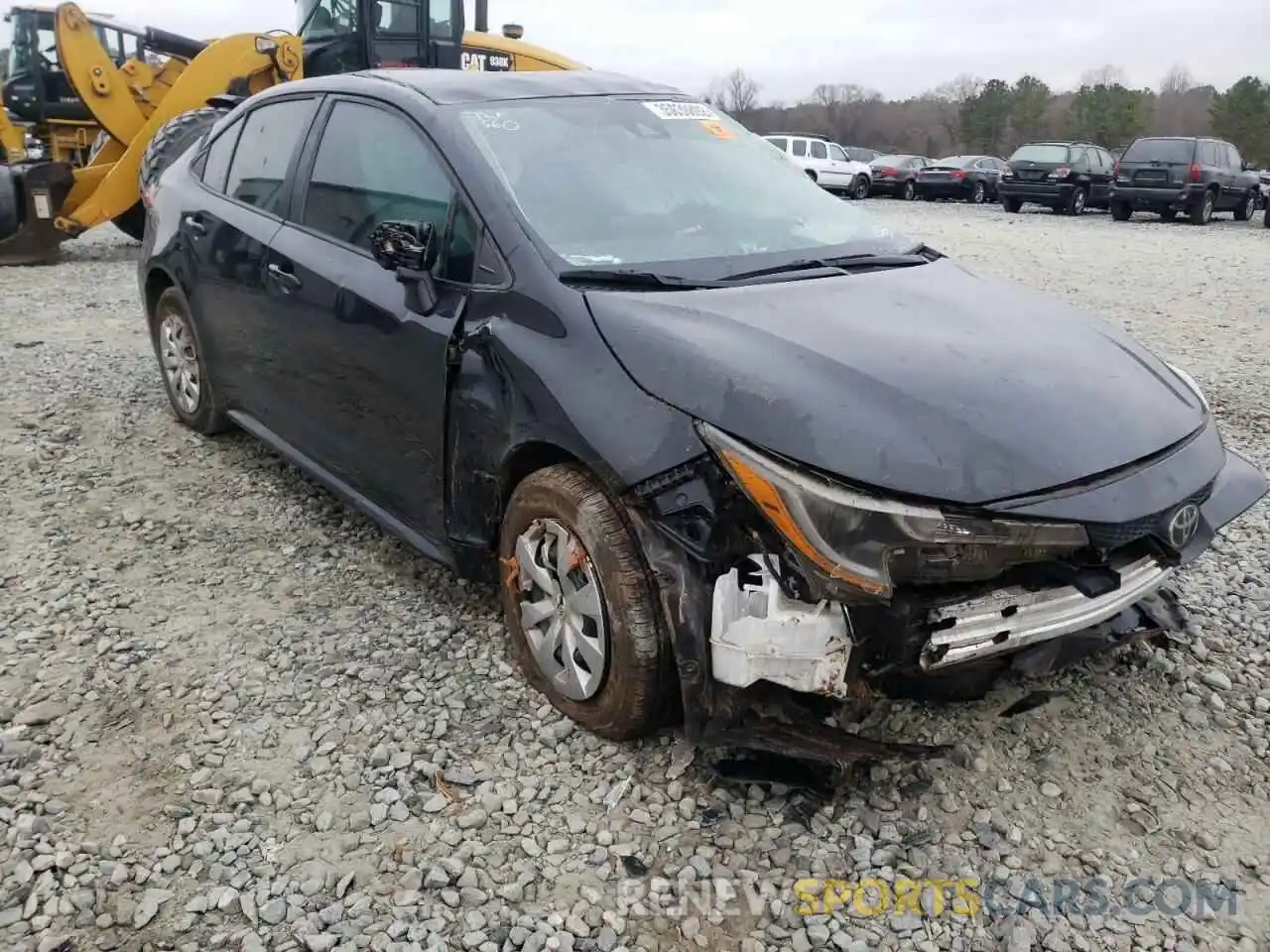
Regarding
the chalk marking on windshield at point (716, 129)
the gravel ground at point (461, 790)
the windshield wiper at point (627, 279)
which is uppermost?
the chalk marking on windshield at point (716, 129)

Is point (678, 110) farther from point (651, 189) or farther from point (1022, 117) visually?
A: point (1022, 117)

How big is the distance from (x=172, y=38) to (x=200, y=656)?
34.3 ft

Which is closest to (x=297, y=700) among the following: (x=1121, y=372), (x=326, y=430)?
(x=326, y=430)

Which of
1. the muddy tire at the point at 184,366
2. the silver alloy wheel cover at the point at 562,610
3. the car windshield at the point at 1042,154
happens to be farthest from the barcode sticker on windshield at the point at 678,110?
the car windshield at the point at 1042,154

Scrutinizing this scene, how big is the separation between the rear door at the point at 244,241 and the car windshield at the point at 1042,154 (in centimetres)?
2116

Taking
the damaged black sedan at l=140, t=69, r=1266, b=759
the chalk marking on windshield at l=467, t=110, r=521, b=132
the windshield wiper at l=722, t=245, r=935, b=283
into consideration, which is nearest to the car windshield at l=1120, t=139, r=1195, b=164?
the damaged black sedan at l=140, t=69, r=1266, b=759

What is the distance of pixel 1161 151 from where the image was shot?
65.8 feet

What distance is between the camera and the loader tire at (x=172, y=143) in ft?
20.4

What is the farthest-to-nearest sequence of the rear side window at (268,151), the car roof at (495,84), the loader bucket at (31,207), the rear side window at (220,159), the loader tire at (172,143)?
the loader bucket at (31,207), the loader tire at (172,143), the rear side window at (220,159), the rear side window at (268,151), the car roof at (495,84)

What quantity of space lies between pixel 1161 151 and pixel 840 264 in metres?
20.2

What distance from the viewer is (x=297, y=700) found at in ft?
9.98

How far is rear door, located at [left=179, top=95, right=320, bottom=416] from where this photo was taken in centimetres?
400

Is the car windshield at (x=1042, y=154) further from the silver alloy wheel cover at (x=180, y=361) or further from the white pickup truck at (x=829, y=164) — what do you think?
the silver alloy wheel cover at (x=180, y=361)

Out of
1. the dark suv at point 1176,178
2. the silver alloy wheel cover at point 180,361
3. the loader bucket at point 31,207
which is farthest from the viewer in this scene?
the dark suv at point 1176,178
